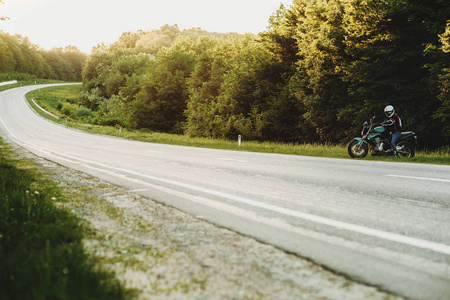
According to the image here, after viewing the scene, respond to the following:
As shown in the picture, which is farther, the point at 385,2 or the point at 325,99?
the point at 325,99

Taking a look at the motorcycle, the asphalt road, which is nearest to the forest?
the motorcycle

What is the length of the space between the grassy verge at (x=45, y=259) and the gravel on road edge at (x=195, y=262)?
0.19m

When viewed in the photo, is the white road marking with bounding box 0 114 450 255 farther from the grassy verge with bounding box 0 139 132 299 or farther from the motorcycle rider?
the motorcycle rider

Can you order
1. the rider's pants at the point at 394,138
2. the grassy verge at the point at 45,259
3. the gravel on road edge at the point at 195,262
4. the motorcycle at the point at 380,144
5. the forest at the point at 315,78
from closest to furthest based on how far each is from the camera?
the grassy verge at the point at 45,259, the gravel on road edge at the point at 195,262, the rider's pants at the point at 394,138, the motorcycle at the point at 380,144, the forest at the point at 315,78

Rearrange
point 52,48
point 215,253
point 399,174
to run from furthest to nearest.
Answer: point 52,48
point 399,174
point 215,253

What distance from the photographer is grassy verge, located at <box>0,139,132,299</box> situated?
232cm

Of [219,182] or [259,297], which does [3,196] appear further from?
[259,297]

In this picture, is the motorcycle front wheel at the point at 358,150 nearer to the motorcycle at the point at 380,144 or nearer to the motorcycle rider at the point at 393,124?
the motorcycle at the point at 380,144

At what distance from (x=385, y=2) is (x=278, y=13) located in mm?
14503

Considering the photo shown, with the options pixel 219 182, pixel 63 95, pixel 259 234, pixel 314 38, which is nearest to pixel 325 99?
pixel 314 38

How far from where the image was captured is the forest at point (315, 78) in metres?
18.5

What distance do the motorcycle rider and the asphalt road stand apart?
340 cm

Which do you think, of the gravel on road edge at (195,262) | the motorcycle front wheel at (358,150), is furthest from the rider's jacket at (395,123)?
the gravel on road edge at (195,262)

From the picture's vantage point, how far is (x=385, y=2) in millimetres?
18500
